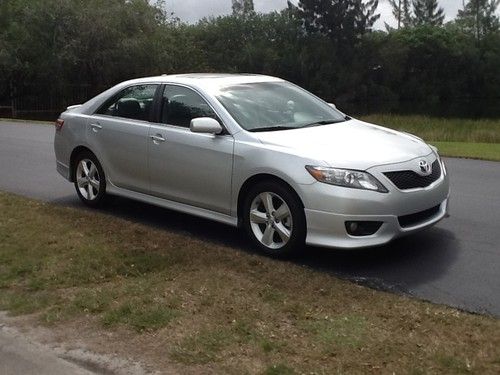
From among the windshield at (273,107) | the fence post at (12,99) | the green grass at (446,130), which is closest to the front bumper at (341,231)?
the windshield at (273,107)

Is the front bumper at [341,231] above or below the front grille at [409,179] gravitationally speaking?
below

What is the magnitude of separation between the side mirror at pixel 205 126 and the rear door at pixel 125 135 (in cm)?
94

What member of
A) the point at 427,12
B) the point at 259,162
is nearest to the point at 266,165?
the point at 259,162

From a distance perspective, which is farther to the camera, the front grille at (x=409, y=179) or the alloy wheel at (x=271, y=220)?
the alloy wheel at (x=271, y=220)

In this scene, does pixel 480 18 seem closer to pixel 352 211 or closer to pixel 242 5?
pixel 242 5

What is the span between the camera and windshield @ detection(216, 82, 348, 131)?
Result: 6.35m

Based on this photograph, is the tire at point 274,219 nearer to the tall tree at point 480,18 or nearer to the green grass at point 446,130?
the green grass at point 446,130

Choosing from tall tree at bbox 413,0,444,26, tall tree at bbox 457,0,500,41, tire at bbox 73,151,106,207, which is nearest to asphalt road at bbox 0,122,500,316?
tire at bbox 73,151,106,207

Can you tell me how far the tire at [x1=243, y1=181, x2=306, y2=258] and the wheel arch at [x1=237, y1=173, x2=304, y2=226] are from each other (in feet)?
0.07

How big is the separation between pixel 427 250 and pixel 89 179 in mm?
3945

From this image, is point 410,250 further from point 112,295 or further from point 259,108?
point 112,295

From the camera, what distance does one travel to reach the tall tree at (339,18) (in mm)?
66812

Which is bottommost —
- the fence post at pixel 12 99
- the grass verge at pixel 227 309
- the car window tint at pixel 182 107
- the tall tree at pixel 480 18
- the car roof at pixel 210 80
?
the fence post at pixel 12 99

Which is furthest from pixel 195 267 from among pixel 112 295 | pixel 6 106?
pixel 6 106
